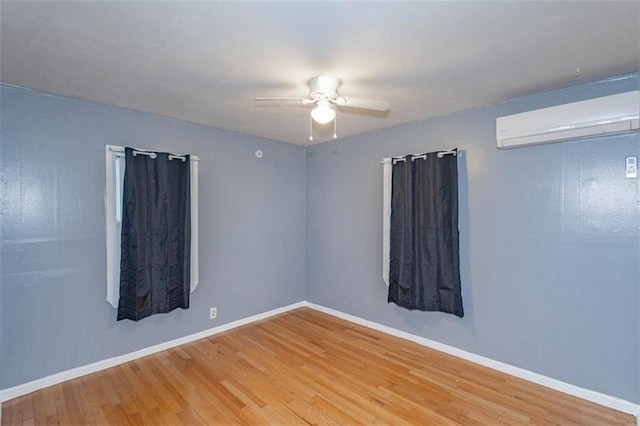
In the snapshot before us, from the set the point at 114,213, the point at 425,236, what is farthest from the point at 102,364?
the point at 425,236

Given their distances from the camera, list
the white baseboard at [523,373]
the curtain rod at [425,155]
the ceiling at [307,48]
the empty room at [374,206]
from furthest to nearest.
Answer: the curtain rod at [425,155] → the white baseboard at [523,373] → the empty room at [374,206] → the ceiling at [307,48]

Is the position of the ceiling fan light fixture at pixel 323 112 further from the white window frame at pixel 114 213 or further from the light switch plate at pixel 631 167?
the light switch plate at pixel 631 167

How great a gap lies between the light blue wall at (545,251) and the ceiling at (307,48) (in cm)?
47

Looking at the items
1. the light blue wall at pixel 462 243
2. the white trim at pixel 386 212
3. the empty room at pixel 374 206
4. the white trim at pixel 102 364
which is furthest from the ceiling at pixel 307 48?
the white trim at pixel 102 364

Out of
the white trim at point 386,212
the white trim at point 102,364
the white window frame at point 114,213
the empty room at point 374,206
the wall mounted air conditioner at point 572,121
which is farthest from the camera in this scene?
the white trim at point 386,212

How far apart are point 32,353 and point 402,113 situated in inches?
148

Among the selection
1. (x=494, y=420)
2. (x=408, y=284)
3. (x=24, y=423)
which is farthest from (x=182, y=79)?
(x=494, y=420)

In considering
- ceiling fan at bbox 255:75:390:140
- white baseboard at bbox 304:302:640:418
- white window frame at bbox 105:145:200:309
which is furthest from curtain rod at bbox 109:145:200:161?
white baseboard at bbox 304:302:640:418

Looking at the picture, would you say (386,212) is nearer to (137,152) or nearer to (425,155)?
(425,155)

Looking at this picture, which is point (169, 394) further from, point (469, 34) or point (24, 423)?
point (469, 34)

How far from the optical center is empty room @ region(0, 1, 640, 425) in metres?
1.74

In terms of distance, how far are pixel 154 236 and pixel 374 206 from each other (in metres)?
2.39

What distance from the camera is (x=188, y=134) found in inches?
131

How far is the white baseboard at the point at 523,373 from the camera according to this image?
2.20 metres
